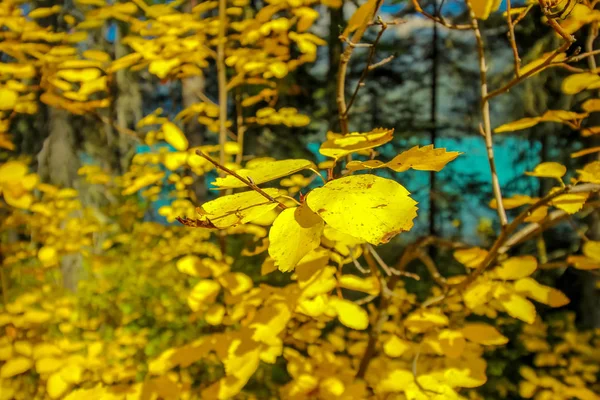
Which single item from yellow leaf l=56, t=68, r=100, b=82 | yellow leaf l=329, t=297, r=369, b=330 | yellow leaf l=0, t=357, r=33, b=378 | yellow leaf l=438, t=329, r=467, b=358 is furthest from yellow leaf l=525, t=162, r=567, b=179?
yellow leaf l=0, t=357, r=33, b=378

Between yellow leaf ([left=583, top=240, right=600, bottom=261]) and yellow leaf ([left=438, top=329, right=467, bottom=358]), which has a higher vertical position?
yellow leaf ([left=583, top=240, right=600, bottom=261])

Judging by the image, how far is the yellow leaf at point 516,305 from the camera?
3.44 ft

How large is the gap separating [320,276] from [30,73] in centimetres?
125

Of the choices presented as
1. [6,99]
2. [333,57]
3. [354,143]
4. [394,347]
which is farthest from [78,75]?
[333,57]

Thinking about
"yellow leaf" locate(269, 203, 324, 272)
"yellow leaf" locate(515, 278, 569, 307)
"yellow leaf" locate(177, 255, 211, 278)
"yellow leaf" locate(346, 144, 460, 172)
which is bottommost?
"yellow leaf" locate(177, 255, 211, 278)

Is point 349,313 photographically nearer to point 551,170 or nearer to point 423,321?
point 423,321

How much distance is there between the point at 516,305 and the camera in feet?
3.56

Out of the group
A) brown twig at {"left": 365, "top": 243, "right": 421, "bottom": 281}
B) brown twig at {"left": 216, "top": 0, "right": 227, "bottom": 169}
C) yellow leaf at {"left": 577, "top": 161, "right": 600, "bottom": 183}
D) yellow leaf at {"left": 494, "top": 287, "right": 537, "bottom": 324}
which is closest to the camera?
yellow leaf at {"left": 577, "top": 161, "right": 600, "bottom": 183}

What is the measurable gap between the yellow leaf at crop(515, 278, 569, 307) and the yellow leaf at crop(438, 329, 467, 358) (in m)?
0.21

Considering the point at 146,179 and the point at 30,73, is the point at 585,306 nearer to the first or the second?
the point at 146,179

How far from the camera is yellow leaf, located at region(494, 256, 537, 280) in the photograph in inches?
43.5

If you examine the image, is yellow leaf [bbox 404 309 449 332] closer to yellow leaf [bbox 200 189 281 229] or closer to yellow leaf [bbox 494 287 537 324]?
yellow leaf [bbox 494 287 537 324]

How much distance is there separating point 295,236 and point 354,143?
0.24 m

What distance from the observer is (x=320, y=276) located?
1.11 m
